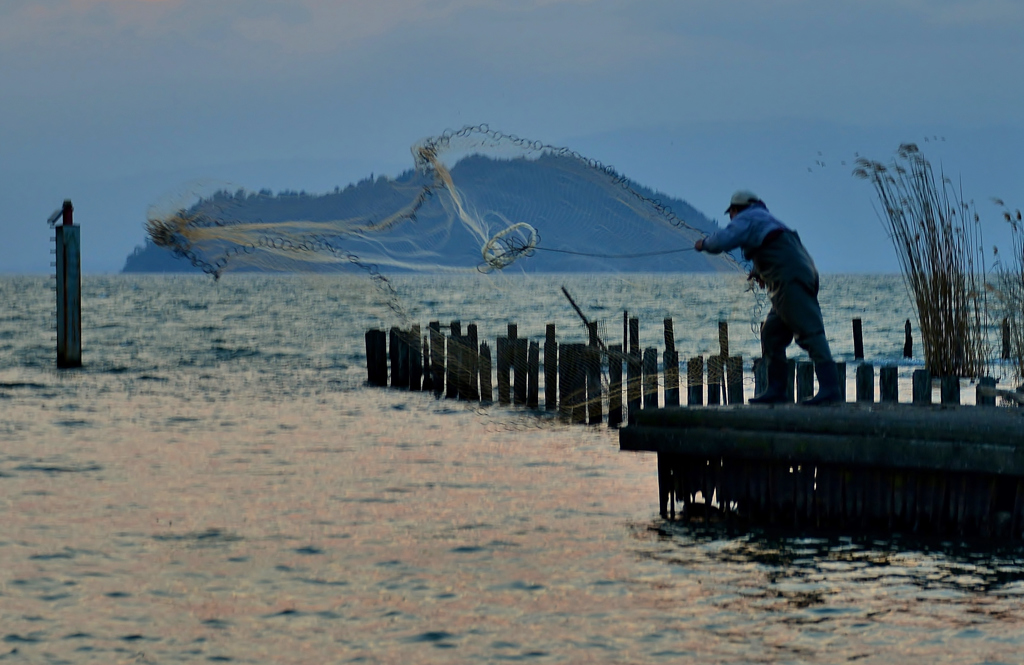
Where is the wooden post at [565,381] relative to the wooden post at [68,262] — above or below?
below

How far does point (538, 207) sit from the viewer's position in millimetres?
12703

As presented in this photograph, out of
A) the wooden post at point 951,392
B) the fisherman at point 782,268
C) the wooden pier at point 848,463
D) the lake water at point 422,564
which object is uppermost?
the fisherman at point 782,268

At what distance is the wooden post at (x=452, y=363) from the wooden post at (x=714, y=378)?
7.40 meters

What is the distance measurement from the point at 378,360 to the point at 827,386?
50.9 feet

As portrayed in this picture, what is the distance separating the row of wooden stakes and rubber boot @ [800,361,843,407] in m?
0.46

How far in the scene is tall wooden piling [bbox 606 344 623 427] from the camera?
647 inches

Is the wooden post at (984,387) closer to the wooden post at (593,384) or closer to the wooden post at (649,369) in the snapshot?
the wooden post at (649,369)

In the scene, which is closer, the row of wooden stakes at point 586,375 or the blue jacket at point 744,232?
the blue jacket at point 744,232

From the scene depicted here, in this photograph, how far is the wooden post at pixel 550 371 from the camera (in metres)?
18.4

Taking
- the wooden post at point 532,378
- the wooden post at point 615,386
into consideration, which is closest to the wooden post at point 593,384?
the wooden post at point 615,386

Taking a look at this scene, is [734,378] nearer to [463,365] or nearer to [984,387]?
[984,387]

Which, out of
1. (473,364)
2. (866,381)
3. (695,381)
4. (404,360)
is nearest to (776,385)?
(866,381)

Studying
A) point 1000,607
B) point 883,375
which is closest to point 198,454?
point 883,375

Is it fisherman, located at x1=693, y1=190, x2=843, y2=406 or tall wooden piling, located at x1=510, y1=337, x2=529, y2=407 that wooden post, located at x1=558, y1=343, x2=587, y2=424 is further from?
fisherman, located at x1=693, y1=190, x2=843, y2=406
